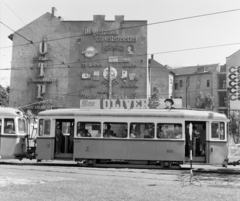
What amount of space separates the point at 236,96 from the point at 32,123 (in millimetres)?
12881

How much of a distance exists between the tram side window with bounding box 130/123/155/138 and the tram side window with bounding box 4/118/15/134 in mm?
6171

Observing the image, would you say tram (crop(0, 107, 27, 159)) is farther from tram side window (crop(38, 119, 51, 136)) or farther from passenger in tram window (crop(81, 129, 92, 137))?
passenger in tram window (crop(81, 129, 92, 137))

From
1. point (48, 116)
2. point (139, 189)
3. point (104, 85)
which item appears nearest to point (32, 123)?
point (48, 116)

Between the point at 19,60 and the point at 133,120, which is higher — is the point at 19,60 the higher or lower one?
the higher one

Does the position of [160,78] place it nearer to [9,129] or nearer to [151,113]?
[151,113]

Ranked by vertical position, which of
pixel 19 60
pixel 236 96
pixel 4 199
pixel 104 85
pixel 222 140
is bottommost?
pixel 4 199

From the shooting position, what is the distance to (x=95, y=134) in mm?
16719

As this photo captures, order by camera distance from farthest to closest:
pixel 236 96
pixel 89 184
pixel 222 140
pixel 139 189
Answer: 1. pixel 236 96
2. pixel 222 140
3. pixel 89 184
4. pixel 139 189

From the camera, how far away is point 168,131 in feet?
53.7

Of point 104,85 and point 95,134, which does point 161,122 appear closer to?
point 95,134

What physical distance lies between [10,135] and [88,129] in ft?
13.4

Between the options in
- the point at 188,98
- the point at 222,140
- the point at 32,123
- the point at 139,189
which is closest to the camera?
the point at 139,189

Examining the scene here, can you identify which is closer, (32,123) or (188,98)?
(32,123)

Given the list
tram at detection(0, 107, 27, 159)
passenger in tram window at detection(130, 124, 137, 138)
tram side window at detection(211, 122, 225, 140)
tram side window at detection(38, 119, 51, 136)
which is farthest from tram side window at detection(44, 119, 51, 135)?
tram side window at detection(211, 122, 225, 140)
